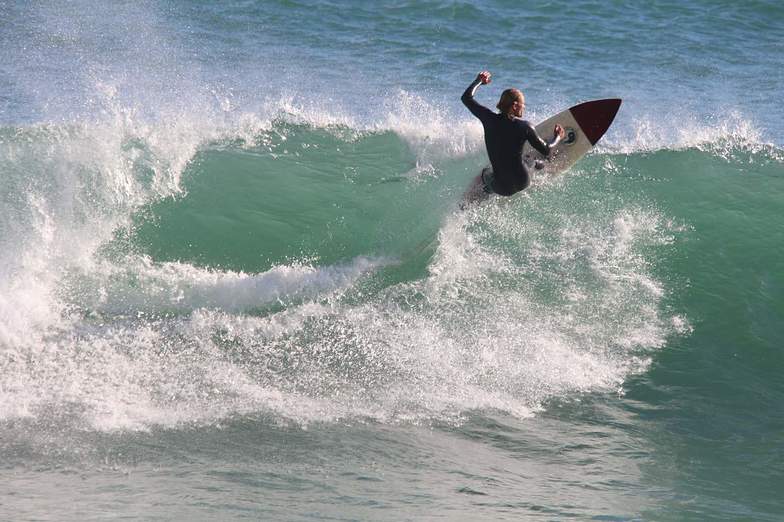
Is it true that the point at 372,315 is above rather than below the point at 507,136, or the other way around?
below

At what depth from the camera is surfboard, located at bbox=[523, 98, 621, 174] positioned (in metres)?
9.29

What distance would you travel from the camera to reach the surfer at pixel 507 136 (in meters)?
7.89

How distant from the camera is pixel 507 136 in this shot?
8.01 meters

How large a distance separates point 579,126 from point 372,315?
9.83 ft

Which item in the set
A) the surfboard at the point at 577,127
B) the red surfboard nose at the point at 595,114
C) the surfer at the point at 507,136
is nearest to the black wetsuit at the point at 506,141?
the surfer at the point at 507,136

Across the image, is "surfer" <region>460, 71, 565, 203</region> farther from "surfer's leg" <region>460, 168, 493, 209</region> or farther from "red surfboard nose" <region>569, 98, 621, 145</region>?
"red surfboard nose" <region>569, 98, 621, 145</region>

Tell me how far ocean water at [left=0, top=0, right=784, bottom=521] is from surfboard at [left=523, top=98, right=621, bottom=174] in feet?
1.48

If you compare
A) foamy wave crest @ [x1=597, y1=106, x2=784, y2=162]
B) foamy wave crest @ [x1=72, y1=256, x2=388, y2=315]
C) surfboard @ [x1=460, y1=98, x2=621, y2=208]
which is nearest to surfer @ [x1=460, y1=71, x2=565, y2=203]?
surfboard @ [x1=460, y1=98, x2=621, y2=208]

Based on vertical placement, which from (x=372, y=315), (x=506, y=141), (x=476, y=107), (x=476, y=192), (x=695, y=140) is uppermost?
(x=476, y=107)

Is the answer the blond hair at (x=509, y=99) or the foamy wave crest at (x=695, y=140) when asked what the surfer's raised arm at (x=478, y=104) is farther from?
the foamy wave crest at (x=695, y=140)

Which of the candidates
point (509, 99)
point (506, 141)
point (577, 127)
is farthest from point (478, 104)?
point (577, 127)

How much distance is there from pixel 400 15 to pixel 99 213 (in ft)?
39.4

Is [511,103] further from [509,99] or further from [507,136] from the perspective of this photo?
[507,136]

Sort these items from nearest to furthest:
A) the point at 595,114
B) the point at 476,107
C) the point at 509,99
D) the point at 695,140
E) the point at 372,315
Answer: the point at 509,99
the point at 476,107
the point at 372,315
the point at 595,114
the point at 695,140
